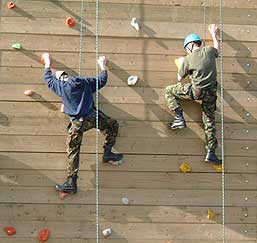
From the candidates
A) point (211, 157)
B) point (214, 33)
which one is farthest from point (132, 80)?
point (211, 157)

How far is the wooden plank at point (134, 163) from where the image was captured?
459 cm

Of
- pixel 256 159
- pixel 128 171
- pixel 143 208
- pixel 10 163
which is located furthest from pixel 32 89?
pixel 256 159

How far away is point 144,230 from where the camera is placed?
15.1 feet

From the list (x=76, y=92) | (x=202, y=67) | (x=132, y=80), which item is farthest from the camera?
(x=132, y=80)

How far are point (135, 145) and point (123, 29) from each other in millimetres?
947

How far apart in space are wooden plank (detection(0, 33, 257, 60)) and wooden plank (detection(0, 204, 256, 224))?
124 centimetres

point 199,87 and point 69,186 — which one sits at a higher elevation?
point 199,87

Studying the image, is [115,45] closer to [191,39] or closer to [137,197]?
[191,39]

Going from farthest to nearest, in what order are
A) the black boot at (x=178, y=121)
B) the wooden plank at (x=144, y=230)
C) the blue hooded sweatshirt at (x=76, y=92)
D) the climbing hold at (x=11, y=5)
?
the climbing hold at (x=11, y=5) < the black boot at (x=178, y=121) < the wooden plank at (x=144, y=230) < the blue hooded sweatshirt at (x=76, y=92)

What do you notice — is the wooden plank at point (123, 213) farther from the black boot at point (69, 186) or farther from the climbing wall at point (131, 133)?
the black boot at point (69, 186)

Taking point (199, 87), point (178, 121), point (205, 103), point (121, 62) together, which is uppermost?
point (121, 62)

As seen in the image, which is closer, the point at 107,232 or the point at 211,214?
the point at 107,232

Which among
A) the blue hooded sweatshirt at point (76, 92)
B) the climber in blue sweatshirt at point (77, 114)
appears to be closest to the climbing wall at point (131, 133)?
the climber in blue sweatshirt at point (77, 114)

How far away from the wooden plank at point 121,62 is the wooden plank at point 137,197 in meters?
0.97
